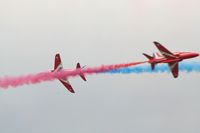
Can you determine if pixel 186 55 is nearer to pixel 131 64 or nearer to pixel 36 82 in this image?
pixel 131 64

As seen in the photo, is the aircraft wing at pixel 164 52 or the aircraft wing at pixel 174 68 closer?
the aircraft wing at pixel 164 52

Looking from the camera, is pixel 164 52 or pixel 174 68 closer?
pixel 164 52

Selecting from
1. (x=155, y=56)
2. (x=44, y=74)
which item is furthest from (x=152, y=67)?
(x=44, y=74)

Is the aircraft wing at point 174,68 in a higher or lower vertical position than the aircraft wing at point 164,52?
A: lower

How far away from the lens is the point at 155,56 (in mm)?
195250

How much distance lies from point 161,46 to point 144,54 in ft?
18.7

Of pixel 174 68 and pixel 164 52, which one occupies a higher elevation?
pixel 164 52

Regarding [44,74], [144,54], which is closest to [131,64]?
[144,54]

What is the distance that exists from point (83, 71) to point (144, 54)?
12.4m

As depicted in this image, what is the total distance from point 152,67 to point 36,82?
61.1ft

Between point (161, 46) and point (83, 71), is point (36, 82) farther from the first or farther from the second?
point (161, 46)

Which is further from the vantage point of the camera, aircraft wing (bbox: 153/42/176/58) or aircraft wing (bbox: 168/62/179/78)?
aircraft wing (bbox: 168/62/179/78)

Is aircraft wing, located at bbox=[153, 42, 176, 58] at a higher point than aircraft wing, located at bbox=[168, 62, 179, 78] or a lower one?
higher

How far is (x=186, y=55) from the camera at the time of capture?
194875 millimetres
